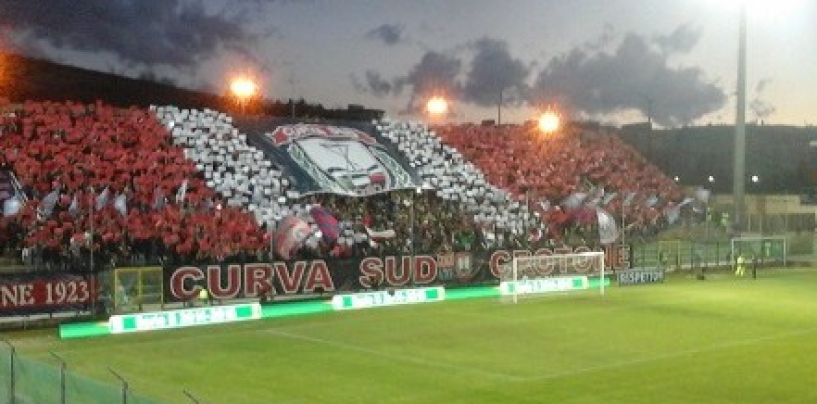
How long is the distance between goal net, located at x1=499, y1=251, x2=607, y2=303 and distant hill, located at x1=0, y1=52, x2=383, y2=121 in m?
24.3

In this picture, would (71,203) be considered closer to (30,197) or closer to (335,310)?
(30,197)

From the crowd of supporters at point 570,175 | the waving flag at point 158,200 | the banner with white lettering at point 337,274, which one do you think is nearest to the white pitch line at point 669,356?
the banner with white lettering at point 337,274

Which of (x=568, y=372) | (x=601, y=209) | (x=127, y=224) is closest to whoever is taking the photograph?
(x=568, y=372)

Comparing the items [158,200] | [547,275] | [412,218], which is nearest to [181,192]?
[158,200]

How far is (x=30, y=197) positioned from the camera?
3484cm

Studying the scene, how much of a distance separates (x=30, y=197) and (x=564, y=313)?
1915cm

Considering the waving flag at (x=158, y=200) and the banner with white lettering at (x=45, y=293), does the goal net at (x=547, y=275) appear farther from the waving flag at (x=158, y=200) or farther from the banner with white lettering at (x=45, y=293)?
the banner with white lettering at (x=45, y=293)

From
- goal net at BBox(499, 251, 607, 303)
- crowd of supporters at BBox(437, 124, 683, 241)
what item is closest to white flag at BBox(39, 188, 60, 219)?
goal net at BBox(499, 251, 607, 303)

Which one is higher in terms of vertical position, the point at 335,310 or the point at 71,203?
the point at 71,203

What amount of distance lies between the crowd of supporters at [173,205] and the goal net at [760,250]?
4.46 metres

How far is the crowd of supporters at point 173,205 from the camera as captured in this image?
3347 cm

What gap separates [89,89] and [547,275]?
36.8m

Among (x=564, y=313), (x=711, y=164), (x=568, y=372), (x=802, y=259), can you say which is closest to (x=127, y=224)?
(x=564, y=313)

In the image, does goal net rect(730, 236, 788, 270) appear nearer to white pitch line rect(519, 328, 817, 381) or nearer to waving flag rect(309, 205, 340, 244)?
waving flag rect(309, 205, 340, 244)
